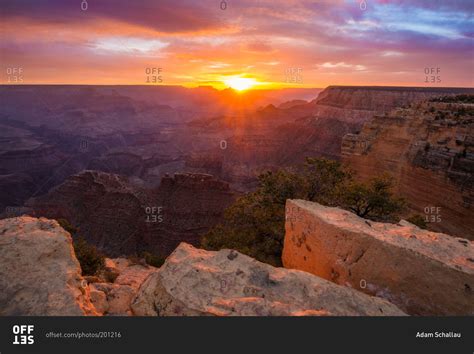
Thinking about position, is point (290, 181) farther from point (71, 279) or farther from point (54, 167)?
point (54, 167)

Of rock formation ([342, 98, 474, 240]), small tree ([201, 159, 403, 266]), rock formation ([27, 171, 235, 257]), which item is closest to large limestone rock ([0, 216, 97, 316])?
small tree ([201, 159, 403, 266])

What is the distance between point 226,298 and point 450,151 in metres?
21.2

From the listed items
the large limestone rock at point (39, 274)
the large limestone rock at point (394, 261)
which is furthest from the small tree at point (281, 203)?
the large limestone rock at point (39, 274)

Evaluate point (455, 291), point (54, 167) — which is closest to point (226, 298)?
point (455, 291)

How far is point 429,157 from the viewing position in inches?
897

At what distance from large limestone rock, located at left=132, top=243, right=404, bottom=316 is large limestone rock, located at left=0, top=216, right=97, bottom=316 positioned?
4.06ft

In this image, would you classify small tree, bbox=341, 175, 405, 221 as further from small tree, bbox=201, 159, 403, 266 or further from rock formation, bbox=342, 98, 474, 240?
rock formation, bbox=342, 98, 474, 240

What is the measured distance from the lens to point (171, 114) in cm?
19012

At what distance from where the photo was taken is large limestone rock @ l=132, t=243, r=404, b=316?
605cm

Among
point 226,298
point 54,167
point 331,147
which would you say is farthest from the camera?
point 54,167
